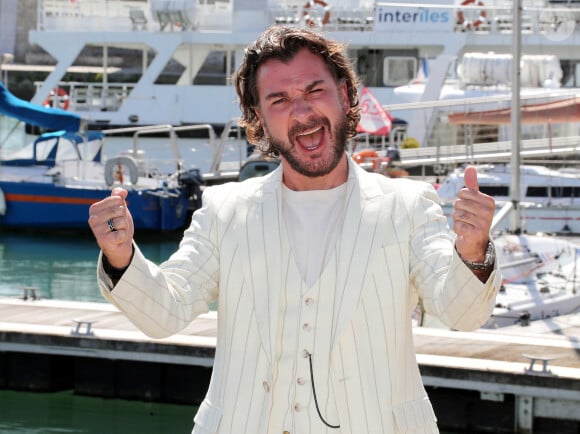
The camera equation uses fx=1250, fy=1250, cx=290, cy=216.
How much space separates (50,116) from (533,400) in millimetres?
17129

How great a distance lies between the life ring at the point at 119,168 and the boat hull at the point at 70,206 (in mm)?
229

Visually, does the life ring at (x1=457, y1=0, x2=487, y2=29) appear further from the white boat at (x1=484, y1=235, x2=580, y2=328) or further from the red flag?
the white boat at (x1=484, y1=235, x2=580, y2=328)

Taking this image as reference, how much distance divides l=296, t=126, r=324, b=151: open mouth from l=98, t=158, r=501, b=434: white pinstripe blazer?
0.12 m

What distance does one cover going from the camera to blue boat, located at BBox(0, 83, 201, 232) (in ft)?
70.7

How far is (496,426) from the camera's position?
8.06 metres

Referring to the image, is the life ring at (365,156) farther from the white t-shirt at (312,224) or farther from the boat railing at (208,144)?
the white t-shirt at (312,224)

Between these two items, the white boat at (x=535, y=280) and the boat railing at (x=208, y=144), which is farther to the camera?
the boat railing at (x=208, y=144)

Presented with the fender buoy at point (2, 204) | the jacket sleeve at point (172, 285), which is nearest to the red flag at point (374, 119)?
the fender buoy at point (2, 204)

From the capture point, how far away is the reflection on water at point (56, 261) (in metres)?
16.2

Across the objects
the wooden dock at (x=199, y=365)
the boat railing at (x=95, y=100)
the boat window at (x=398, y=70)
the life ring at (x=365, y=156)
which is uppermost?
the boat window at (x=398, y=70)

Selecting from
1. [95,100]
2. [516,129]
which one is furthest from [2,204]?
[516,129]

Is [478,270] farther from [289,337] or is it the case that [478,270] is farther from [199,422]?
[199,422]

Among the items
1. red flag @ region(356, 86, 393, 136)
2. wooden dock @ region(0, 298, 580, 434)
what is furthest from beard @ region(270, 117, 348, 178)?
red flag @ region(356, 86, 393, 136)

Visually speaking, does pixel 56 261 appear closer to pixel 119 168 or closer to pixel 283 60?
pixel 119 168
